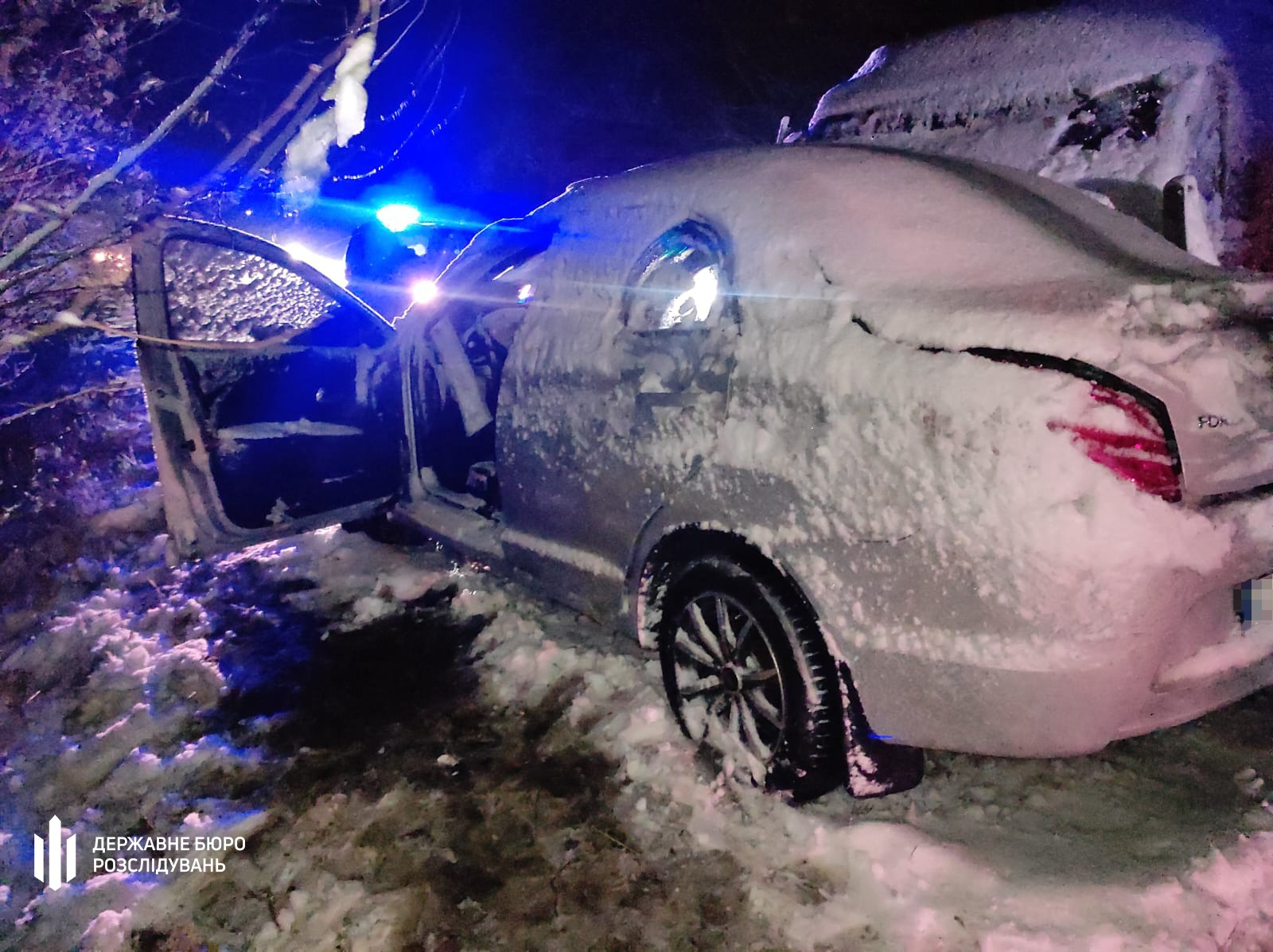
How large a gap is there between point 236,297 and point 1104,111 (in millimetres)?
5830

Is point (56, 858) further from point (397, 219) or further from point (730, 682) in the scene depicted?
point (397, 219)

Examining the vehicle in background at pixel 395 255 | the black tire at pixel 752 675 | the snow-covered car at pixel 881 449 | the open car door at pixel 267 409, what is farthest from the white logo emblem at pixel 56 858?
the vehicle in background at pixel 395 255

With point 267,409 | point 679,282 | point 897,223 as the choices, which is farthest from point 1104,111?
point 267,409

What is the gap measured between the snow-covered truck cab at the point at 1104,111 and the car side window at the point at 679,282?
3.36ft

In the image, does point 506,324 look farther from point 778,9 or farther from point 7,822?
point 778,9

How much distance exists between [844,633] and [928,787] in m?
0.81

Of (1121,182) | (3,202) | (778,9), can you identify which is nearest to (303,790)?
(1121,182)

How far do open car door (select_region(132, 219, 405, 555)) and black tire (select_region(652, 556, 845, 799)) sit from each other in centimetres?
221

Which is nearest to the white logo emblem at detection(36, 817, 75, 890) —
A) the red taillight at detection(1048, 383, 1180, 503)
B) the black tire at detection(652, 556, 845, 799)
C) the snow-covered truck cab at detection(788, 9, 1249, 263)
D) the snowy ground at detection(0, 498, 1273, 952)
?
the snowy ground at detection(0, 498, 1273, 952)

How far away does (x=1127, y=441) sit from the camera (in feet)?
5.16

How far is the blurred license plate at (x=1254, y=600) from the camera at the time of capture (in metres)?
1.77

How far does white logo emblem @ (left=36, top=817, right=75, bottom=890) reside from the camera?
7.59 ft

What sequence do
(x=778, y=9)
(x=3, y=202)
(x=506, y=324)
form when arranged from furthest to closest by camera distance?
(x=778, y=9) → (x=3, y=202) → (x=506, y=324)

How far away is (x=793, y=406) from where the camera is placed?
1987mm
